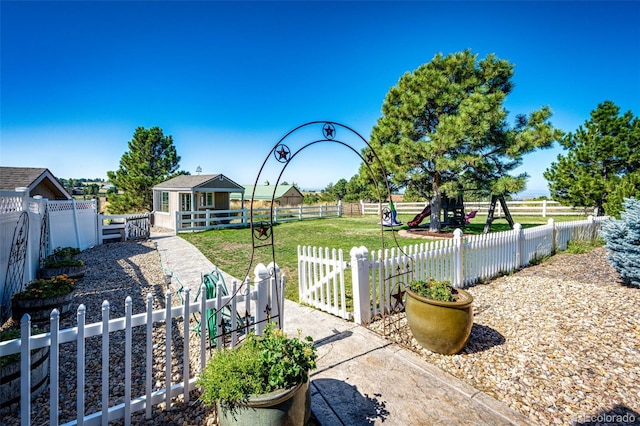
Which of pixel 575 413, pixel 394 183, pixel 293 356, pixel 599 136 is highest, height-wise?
pixel 599 136

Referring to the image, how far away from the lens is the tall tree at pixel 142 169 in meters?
22.4

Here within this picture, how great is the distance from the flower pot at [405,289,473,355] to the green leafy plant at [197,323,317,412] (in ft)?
5.97

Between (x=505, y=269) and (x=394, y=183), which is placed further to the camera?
(x=394, y=183)

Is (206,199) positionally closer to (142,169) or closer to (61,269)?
(142,169)

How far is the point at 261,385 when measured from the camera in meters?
2.05

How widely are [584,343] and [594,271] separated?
165 inches

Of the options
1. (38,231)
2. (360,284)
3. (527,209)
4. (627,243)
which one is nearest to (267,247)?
(38,231)

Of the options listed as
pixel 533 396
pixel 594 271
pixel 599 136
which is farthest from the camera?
pixel 599 136

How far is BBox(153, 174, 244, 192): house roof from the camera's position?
17016 mm

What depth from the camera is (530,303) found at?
5.07m

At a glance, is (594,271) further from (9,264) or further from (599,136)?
(599,136)

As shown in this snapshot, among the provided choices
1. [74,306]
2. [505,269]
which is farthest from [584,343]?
[74,306]

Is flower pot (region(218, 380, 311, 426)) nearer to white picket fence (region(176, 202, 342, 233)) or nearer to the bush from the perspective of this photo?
the bush

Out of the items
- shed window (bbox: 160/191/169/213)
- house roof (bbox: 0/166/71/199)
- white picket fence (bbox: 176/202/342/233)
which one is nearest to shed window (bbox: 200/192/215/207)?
white picket fence (bbox: 176/202/342/233)
